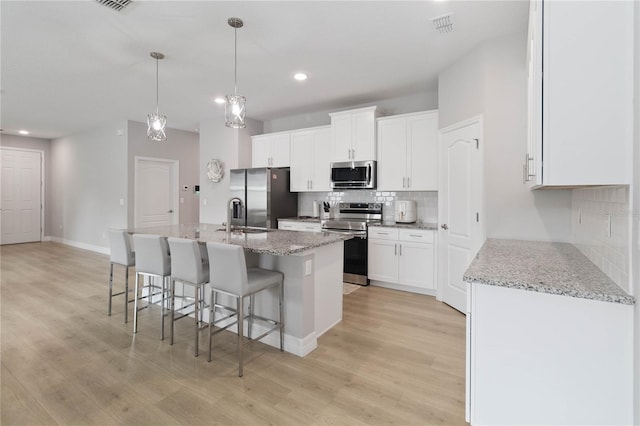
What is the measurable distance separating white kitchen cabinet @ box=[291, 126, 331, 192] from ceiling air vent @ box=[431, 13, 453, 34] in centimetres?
249

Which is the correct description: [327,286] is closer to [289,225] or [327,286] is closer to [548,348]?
[548,348]

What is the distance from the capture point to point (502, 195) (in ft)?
10.2

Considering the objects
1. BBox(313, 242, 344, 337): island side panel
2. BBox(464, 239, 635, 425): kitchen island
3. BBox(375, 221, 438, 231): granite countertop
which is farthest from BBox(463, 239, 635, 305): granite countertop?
BBox(375, 221, 438, 231): granite countertop

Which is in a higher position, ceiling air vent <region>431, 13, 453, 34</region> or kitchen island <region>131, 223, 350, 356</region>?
ceiling air vent <region>431, 13, 453, 34</region>

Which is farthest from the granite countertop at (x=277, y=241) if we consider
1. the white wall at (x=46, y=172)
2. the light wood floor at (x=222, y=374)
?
the white wall at (x=46, y=172)

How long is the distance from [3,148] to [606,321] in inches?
435

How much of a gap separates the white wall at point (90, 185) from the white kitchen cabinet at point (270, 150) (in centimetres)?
272

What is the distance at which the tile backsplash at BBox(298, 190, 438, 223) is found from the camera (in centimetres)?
463

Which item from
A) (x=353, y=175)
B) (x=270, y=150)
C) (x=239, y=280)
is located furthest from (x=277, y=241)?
(x=270, y=150)

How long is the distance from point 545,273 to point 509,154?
173 cm

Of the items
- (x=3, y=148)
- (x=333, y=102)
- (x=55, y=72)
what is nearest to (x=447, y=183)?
(x=333, y=102)

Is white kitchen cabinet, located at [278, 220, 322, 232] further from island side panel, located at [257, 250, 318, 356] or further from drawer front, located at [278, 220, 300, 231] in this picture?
island side panel, located at [257, 250, 318, 356]

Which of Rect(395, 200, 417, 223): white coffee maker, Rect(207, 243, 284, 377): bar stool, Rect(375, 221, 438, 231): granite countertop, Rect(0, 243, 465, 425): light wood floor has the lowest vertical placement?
Rect(0, 243, 465, 425): light wood floor

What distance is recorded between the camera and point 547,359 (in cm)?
149
